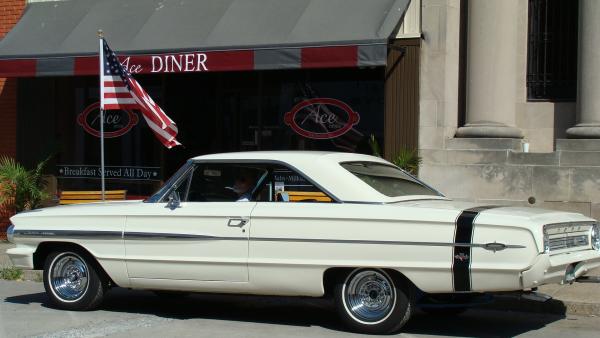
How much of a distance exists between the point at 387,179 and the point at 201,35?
642 cm

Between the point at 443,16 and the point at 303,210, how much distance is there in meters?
6.44

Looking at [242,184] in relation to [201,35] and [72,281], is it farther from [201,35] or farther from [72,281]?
[201,35]

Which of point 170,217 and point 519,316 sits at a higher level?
point 170,217

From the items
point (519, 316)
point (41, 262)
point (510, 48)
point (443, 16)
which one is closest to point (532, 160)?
point (510, 48)

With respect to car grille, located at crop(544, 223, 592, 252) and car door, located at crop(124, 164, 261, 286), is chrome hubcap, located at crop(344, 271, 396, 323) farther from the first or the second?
car grille, located at crop(544, 223, 592, 252)

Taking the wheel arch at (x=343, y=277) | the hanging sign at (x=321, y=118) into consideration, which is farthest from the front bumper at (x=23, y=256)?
the hanging sign at (x=321, y=118)

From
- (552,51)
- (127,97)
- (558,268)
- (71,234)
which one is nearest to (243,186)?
(71,234)

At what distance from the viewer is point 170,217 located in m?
8.00

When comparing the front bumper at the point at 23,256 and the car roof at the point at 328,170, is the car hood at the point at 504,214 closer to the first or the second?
the car roof at the point at 328,170

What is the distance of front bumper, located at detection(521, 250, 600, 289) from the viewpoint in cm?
661

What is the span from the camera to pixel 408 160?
41.2 feet

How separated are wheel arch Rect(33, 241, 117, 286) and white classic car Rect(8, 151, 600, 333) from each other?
0.05ft

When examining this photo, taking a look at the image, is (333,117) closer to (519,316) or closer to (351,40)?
(351,40)

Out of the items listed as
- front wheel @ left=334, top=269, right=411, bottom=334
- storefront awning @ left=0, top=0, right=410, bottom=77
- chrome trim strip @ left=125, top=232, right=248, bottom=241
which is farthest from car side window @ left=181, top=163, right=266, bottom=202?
storefront awning @ left=0, top=0, right=410, bottom=77
